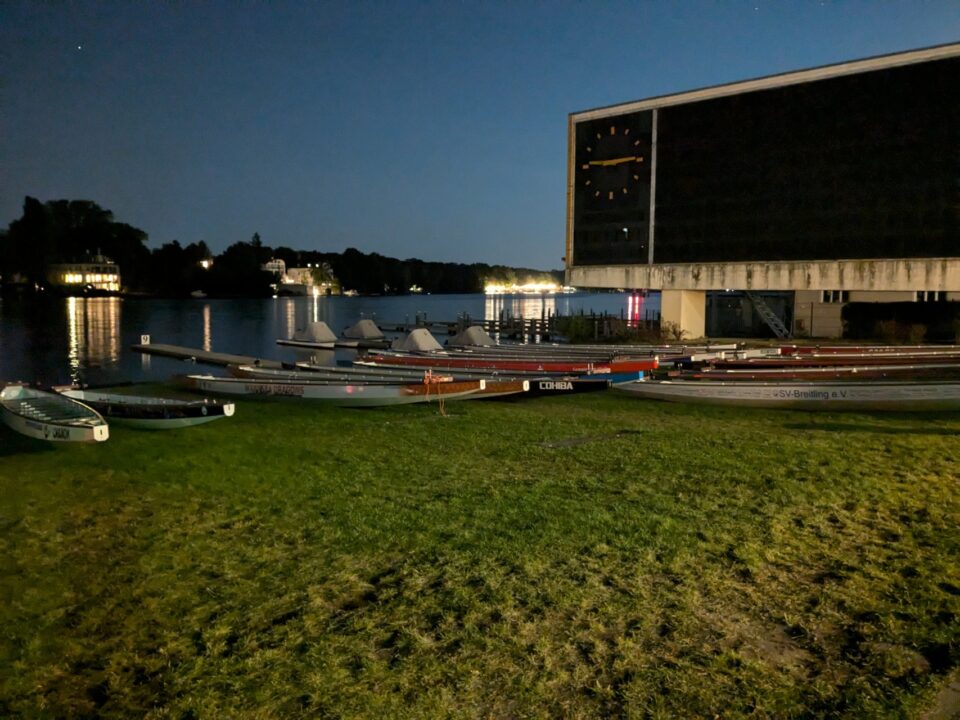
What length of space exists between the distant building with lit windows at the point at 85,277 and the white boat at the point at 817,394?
542ft

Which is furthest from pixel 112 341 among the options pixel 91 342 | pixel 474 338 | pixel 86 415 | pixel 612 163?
pixel 86 415

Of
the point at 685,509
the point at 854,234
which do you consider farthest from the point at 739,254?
the point at 685,509

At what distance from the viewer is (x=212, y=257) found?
18738 centimetres

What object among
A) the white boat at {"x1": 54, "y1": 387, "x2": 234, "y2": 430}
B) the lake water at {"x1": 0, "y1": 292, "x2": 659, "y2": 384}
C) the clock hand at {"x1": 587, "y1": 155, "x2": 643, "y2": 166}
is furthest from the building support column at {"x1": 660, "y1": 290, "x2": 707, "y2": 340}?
the white boat at {"x1": 54, "y1": 387, "x2": 234, "y2": 430}

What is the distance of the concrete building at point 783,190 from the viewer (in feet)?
85.8

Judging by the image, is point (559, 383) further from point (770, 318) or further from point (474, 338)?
point (770, 318)

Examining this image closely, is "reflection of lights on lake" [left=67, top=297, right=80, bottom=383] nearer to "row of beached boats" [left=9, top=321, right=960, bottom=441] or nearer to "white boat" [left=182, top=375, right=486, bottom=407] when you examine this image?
"row of beached boats" [left=9, top=321, right=960, bottom=441]

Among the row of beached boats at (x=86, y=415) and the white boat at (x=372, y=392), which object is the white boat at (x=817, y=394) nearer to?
the white boat at (x=372, y=392)

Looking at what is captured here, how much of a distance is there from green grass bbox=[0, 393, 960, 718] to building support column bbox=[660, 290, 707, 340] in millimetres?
22454

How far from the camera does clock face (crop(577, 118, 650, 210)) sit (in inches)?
1304

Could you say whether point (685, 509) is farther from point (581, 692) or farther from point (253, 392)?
point (253, 392)

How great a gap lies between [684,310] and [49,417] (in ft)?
90.7

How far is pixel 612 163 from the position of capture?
34125 millimetres

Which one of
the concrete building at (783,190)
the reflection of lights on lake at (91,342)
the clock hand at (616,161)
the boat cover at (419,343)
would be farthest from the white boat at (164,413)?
the clock hand at (616,161)
